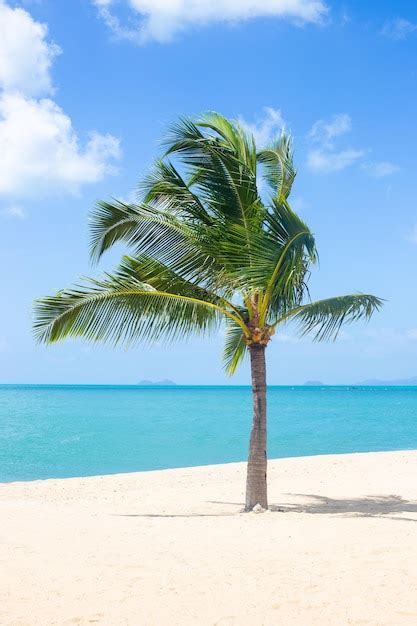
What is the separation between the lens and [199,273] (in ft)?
33.4

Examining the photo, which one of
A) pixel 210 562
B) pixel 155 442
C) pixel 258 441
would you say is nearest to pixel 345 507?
pixel 258 441

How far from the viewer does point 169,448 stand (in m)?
28.3

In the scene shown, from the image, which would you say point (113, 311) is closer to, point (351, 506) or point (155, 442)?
point (351, 506)

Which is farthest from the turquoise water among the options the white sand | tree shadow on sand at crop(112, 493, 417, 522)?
the white sand

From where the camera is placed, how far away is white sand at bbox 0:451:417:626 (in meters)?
4.90

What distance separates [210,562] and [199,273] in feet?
16.1

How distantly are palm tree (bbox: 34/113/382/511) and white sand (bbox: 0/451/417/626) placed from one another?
5.93 feet

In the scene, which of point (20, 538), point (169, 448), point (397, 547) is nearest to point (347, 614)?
point (397, 547)

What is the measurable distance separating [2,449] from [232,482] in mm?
15451

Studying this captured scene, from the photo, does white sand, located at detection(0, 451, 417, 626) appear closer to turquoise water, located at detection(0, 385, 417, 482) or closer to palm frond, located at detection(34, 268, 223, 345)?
palm frond, located at detection(34, 268, 223, 345)

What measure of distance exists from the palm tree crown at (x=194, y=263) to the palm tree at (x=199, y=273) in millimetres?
15

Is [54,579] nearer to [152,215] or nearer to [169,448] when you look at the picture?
[152,215]

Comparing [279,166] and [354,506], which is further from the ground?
[279,166]

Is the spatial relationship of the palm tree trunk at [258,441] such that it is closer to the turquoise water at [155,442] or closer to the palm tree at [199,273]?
the palm tree at [199,273]
